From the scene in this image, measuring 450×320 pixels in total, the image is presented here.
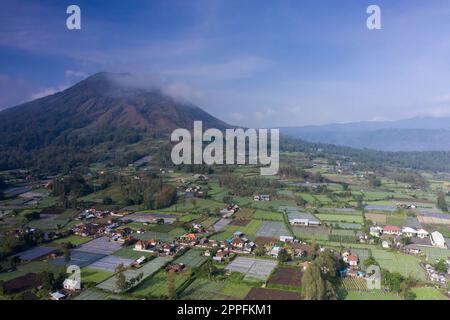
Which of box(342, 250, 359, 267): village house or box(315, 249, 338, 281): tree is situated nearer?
box(315, 249, 338, 281): tree

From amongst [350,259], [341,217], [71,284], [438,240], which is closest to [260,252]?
[350,259]

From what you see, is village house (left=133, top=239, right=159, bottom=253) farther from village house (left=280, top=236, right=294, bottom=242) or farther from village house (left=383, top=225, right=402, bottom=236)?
village house (left=383, top=225, right=402, bottom=236)

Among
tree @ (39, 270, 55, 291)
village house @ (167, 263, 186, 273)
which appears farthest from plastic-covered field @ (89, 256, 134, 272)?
tree @ (39, 270, 55, 291)

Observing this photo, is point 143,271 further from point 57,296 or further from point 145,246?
point 57,296

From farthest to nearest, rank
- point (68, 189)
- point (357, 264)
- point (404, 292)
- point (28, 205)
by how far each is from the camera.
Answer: point (68, 189)
point (28, 205)
point (357, 264)
point (404, 292)

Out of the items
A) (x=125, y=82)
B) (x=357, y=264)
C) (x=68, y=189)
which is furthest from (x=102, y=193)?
(x=125, y=82)

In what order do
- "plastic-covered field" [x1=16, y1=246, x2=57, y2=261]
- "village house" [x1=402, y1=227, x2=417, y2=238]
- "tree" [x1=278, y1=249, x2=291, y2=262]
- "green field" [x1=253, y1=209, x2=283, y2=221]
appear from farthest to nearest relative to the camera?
"green field" [x1=253, y1=209, x2=283, y2=221] < "village house" [x1=402, y1=227, x2=417, y2=238] < "plastic-covered field" [x1=16, y1=246, x2=57, y2=261] < "tree" [x1=278, y1=249, x2=291, y2=262]
